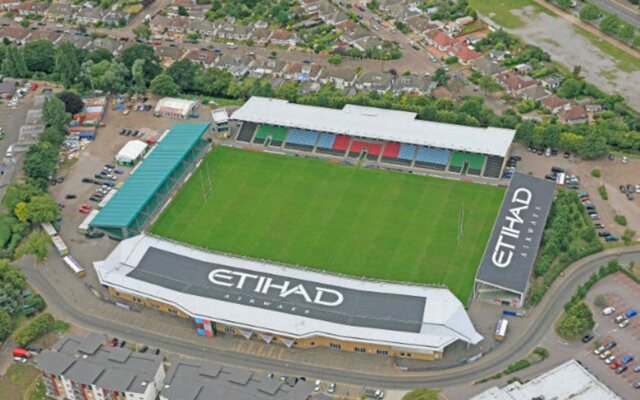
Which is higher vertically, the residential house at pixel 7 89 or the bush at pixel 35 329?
the bush at pixel 35 329

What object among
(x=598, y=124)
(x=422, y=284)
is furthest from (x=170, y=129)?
(x=598, y=124)

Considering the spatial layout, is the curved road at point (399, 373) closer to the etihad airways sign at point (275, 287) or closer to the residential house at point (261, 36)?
the etihad airways sign at point (275, 287)

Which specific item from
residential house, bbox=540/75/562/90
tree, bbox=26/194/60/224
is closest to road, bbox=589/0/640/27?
residential house, bbox=540/75/562/90

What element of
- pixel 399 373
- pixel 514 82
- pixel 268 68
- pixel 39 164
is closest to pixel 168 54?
pixel 268 68

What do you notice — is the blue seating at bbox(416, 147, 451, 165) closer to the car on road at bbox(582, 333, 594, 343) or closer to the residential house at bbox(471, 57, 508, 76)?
the residential house at bbox(471, 57, 508, 76)

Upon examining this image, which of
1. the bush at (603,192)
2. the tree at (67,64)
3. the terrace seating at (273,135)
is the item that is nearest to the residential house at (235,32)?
the tree at (67,64)

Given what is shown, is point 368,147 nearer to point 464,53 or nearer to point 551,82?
point 464,53

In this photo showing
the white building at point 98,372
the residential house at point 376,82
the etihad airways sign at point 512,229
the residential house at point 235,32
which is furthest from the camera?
the residential house at point 235,32
